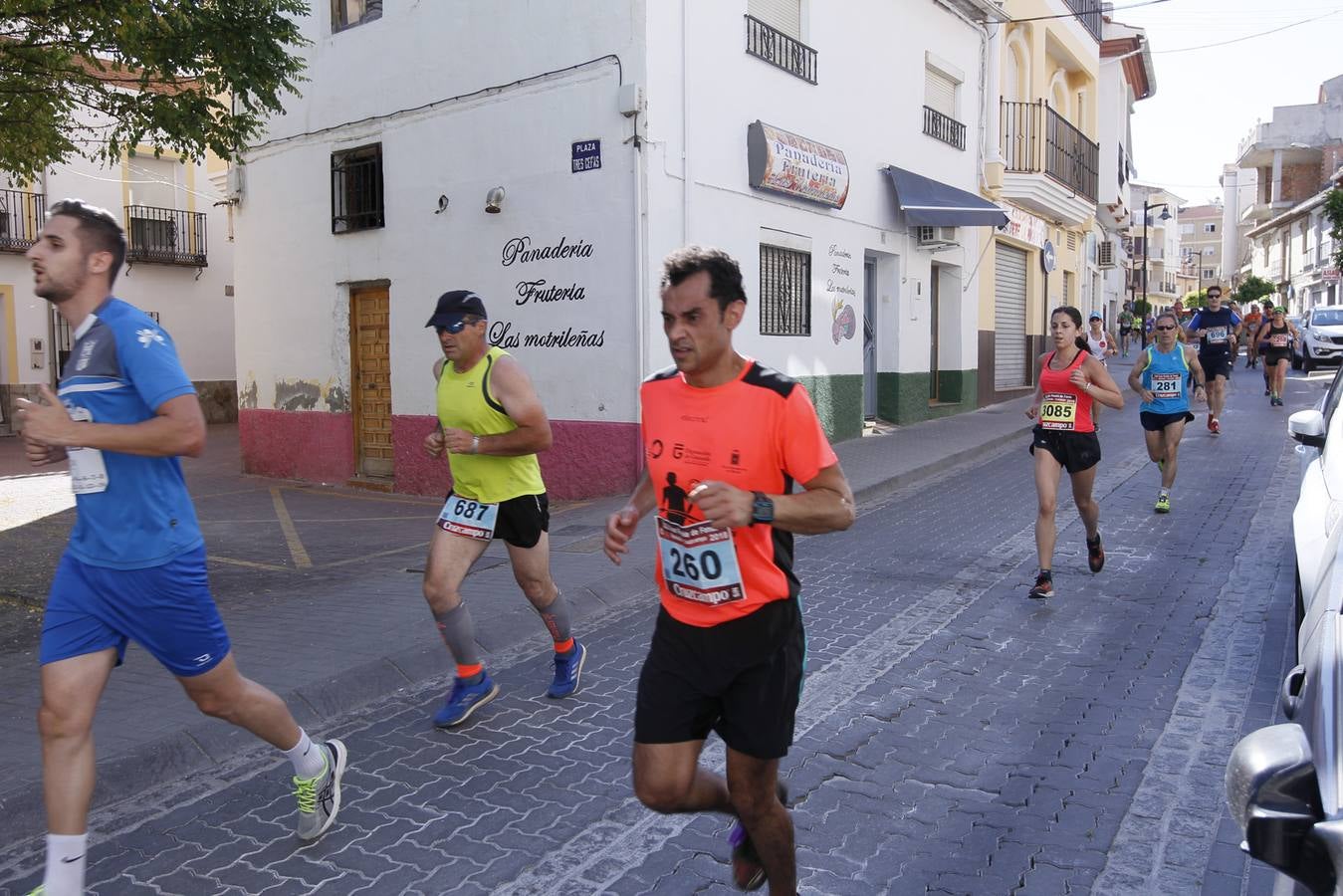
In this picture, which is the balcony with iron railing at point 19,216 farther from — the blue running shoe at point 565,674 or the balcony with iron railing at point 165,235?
the blue running shoe at point 565,674

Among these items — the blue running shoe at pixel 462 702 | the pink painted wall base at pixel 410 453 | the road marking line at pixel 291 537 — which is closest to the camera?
the blue running shoe at pixel 462 702

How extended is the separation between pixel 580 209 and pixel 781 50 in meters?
3.79

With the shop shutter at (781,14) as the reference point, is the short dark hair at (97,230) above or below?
below

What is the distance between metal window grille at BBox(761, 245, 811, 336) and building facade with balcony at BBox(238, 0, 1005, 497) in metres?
0.03

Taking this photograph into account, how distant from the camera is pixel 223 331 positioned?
26453 millimetres

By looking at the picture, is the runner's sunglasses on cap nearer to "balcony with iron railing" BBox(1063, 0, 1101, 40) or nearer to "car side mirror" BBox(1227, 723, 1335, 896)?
"car side mirror" BBox(1227, 723, 1335, 896)

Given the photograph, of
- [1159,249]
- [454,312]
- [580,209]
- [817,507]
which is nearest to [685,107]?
[580,209]

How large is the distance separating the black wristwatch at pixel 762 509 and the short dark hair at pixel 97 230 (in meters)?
2.02

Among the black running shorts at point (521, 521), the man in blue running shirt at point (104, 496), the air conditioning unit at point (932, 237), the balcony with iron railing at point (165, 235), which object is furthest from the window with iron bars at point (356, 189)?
the balcony with iron railing at point (165, 235)

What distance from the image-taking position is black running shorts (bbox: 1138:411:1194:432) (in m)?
9.63

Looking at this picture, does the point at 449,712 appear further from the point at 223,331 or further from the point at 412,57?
the point at 223,331

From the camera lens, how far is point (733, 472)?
2789 millimetres

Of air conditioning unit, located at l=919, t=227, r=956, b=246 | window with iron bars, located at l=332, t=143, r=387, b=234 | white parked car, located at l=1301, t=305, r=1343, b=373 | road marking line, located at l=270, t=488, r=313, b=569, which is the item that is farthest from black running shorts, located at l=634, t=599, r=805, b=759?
white parked car, located at l=1301, t=305, r=1343, b=373

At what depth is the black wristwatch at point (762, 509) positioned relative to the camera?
2.64m
